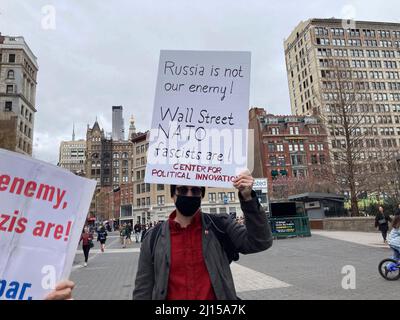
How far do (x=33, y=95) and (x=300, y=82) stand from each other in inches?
2906

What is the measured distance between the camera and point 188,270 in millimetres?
2326

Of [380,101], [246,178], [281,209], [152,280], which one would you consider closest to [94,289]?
[152,280]

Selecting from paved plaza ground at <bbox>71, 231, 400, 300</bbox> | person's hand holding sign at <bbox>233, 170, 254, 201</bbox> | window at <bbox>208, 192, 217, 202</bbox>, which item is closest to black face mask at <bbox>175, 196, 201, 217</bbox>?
person's hand holding sign at <bbox>233, 170, 254, 201</bbox>

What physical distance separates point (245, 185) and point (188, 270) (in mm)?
724

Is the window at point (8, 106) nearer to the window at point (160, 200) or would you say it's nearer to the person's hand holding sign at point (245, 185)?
the window at point (160, 200)

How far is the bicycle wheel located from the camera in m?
8.94

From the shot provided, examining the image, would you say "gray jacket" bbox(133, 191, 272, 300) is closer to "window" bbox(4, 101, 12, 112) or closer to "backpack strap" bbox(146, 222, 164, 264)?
"backpack strap" bbox(146, 222, 164, 264)

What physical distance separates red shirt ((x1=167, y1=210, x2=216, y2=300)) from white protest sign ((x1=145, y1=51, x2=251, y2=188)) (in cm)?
44

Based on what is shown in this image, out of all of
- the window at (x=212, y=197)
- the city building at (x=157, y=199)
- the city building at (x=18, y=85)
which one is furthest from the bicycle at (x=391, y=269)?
the city building at (x=18, y=85)

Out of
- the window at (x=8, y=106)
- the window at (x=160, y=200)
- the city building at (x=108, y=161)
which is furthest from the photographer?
the city building at (x=108, y=161)

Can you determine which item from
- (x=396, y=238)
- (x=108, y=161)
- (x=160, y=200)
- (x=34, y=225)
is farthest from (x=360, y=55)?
(x=34, y=225)

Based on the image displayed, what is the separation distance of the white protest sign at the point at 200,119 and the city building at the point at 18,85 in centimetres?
6597

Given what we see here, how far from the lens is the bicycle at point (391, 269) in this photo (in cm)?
894

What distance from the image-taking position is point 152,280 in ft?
8.03
